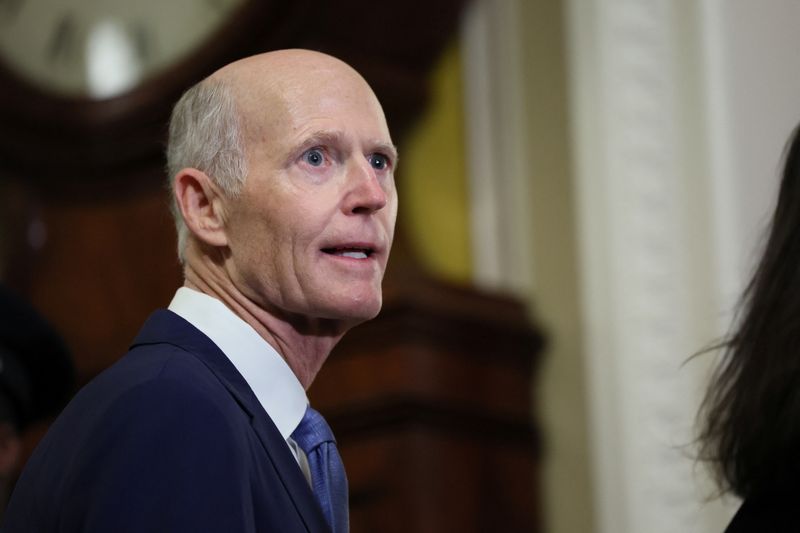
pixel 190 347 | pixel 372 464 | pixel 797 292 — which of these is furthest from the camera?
pixel 372 464

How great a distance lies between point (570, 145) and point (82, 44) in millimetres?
1042

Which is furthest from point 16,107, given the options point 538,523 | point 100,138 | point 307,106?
point 307,106

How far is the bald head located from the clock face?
61.6 inches

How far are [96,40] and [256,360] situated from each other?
6.24 ft

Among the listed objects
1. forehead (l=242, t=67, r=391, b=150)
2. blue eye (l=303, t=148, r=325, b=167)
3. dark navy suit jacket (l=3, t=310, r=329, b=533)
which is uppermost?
forehead (l=242, t=67, r=391, b=150)

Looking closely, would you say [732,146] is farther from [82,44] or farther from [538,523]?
[82,44]

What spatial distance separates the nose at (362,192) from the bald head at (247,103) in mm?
75

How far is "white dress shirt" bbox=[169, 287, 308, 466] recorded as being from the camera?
1.43 m

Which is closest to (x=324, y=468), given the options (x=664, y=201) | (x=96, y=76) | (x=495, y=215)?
(x=664, y=201)

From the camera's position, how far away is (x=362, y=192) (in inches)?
57.4

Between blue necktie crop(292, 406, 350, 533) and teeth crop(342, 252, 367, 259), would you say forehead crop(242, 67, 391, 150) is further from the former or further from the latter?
blue necktie crop(292, 406, 350, 533)

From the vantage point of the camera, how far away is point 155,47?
313 centimetres

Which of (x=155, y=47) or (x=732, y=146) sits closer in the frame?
(x=732, y=146)

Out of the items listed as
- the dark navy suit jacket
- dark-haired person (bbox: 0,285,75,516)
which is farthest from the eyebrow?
dark-haired person (bbox: 0,285,75,516)
